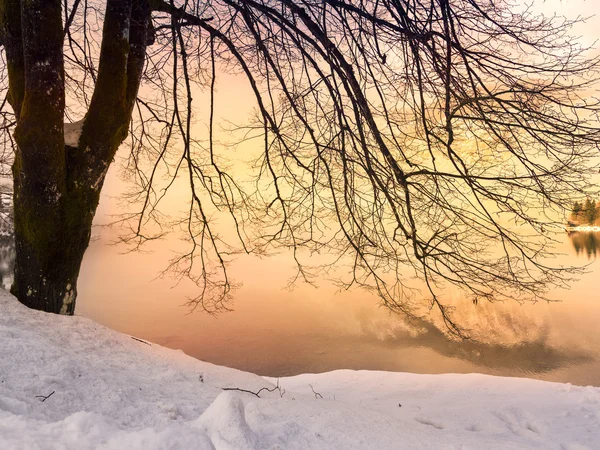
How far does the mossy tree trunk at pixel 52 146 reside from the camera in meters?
3.72

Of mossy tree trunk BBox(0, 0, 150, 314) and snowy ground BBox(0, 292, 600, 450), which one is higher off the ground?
mossy tree trunk BBox(0, 0, 150, 314)

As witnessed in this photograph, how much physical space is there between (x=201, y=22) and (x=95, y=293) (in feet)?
71.7

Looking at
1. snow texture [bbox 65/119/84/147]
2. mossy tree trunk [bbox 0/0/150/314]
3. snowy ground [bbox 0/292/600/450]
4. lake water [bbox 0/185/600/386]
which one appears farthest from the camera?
lake water [bbox 0/185/600/386]

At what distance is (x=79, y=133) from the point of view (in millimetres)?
4016

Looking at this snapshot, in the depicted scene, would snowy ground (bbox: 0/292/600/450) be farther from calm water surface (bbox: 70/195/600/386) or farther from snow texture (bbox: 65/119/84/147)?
calm water surface (bbox: 70/195/600/386)

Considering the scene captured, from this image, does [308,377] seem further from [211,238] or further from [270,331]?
[270,331]

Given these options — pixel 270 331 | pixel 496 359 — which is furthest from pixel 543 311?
pixel 270 331

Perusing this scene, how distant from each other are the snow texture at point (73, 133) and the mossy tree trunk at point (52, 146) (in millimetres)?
48

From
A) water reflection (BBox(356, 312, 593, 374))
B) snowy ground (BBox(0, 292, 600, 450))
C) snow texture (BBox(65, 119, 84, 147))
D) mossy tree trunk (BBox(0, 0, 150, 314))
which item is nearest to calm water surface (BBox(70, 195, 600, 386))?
water reflection (BBox(356, 312, 593, 374))

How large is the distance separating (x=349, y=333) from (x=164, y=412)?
13.8 m

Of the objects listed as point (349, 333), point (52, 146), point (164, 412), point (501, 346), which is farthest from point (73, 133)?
point (501, 346)

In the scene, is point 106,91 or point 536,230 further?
point 106,91

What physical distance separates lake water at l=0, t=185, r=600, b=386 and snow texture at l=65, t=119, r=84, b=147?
5955 millimetres

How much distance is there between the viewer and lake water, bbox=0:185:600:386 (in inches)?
498
